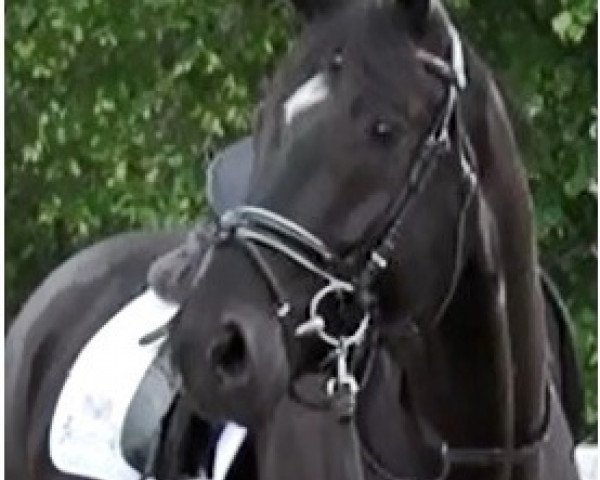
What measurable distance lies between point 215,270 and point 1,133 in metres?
0.43

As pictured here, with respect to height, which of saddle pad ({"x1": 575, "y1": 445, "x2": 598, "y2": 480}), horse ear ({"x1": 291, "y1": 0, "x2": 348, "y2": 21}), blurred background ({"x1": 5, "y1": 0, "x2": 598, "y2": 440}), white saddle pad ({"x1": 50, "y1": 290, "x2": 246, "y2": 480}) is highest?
horse ear ({"x1": 291, "y1": 0, "x2": 348, "y2": 21})

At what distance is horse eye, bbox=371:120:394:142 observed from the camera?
3031 mm

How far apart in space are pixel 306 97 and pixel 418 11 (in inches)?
9.1

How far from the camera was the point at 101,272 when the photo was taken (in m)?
4.56

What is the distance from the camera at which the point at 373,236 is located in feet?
10.0

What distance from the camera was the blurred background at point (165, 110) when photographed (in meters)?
7.17

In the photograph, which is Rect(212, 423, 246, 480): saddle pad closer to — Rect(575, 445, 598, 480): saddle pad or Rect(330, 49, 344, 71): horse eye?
Rect(330, 49, 344, 71): horse eye

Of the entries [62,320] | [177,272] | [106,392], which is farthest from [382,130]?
[62,320]

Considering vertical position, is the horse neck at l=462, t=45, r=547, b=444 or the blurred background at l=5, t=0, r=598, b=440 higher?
the horse neck at l=462, t=45, r=547, b=444

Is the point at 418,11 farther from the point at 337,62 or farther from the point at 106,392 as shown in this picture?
the point at 106,392

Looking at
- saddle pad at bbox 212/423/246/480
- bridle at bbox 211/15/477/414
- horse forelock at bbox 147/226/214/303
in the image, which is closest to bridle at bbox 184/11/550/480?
bridle at bbox 211/15/477/414

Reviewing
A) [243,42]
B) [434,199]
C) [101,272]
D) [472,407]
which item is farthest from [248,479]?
[243,42]

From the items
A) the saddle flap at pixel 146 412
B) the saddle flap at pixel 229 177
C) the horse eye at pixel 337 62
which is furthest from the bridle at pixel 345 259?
the saddle flap at pixel 146 412

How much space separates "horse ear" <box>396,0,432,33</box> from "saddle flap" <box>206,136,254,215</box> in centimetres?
51
